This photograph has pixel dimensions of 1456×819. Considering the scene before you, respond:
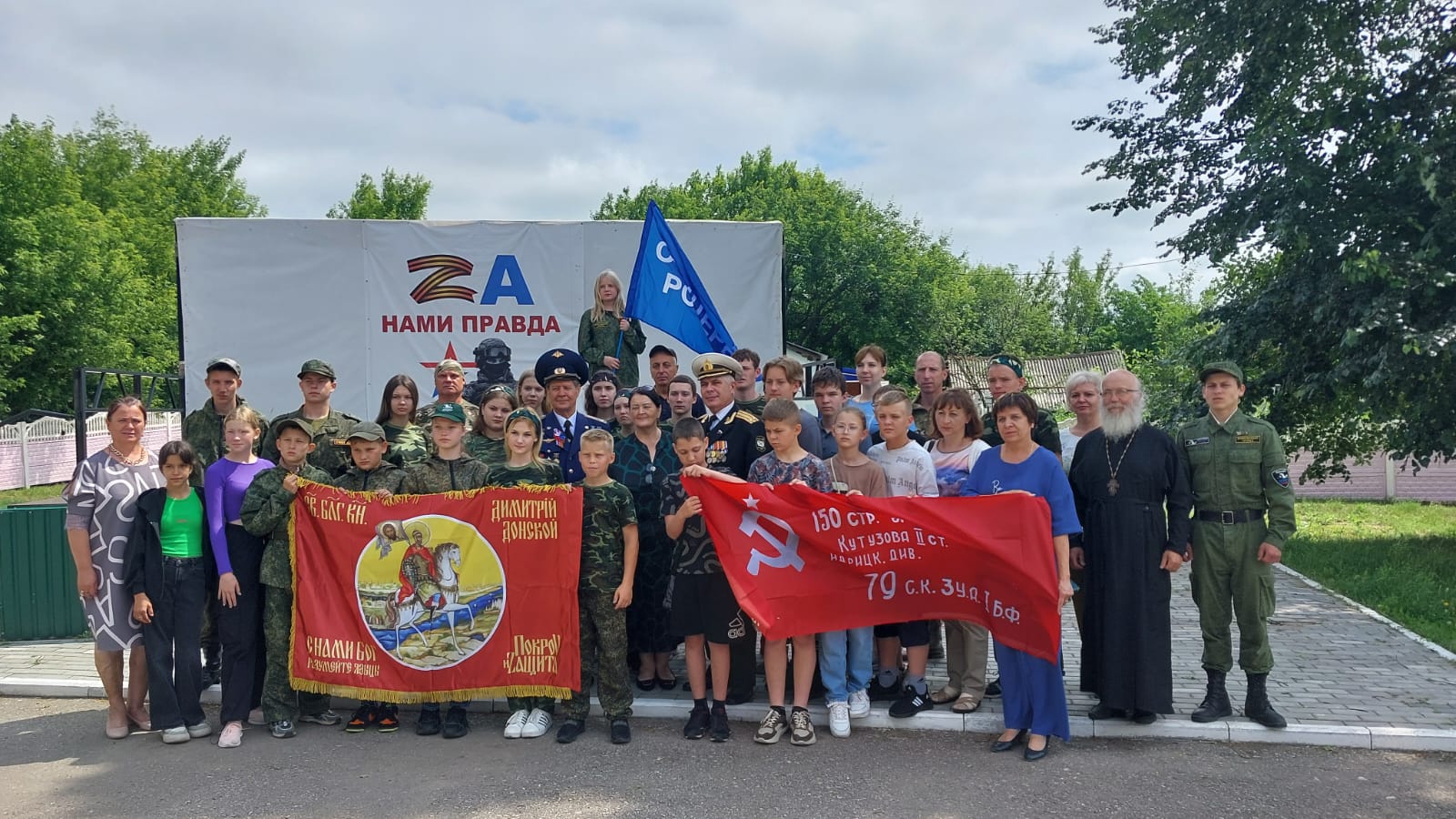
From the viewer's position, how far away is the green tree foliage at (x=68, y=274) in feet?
90.8

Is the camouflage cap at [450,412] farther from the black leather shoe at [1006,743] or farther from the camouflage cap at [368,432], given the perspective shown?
the black leather shoe at [1006,743]

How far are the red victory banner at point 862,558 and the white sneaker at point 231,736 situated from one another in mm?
2780

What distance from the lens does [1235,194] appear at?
11125mm

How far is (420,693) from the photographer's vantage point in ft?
18.3

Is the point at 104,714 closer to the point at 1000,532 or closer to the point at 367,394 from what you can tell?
the point at 367,394

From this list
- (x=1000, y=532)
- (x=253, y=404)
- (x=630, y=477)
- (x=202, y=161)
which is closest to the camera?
(x=1000, y=532)

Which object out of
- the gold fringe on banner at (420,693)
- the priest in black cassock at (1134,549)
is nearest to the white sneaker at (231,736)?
the gold fringe on banner at (420,693)

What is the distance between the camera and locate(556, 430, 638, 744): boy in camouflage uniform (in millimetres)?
5438

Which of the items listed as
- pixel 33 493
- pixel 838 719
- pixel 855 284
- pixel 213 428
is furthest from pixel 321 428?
pixel 855 284

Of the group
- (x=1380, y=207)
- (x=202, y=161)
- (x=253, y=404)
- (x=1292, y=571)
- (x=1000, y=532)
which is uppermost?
(x=202, y=161)

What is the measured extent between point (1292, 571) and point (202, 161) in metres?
48.3

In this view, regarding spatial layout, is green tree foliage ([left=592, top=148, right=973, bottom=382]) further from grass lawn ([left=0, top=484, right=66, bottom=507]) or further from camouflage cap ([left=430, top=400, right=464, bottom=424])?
camouflage cap ([left=430, top=400, right=464, bottom=424])

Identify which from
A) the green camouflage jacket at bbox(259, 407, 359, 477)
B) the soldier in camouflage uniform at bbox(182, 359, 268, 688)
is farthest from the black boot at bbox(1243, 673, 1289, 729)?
the soldier in camouflage uniform at bbox(182, 359, 268, 688)

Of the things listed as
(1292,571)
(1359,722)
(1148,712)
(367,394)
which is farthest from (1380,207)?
(367,394)
